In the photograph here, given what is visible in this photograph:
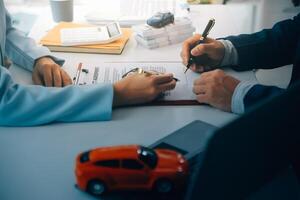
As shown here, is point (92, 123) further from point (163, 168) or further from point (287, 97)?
point (287, 97)

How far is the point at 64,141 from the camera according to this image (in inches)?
34.6

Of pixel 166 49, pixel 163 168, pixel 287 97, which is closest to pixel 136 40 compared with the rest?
pixel 166 49

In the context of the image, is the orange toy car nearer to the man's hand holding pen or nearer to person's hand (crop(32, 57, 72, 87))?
the man's hand holding pen

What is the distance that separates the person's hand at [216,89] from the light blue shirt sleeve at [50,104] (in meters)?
0.21

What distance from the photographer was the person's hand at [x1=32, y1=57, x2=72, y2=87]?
1.08 meters

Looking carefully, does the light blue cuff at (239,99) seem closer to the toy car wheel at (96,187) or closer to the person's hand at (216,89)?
the person's hand at (216,89)

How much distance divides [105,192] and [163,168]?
101mm

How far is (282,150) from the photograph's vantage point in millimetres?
639

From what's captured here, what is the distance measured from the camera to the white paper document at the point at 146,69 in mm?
1034

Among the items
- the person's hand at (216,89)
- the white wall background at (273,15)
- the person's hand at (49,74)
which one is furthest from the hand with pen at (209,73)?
the white wall background at (273,15)

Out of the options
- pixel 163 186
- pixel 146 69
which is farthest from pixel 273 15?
pixel 163 186

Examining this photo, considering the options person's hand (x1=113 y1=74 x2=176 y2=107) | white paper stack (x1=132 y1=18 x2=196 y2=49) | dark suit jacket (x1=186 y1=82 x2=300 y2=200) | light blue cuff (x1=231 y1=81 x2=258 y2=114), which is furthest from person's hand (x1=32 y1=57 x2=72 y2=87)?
dark suit jacket (x1=186 y1=82 x2=300 y2=200)

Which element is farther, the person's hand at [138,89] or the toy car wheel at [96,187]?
the person's hand at [138,89]

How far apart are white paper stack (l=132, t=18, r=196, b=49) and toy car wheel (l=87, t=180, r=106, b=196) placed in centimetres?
67
